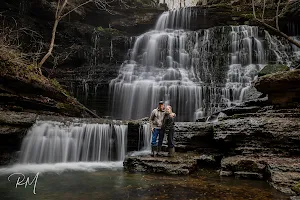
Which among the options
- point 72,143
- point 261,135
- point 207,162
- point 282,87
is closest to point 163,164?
point 207,162

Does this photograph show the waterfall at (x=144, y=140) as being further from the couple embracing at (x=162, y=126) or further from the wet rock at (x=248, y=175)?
the wet rock at (x=248, y=175)

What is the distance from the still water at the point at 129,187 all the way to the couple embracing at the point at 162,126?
1489 mm

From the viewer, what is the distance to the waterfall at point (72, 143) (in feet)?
33.0

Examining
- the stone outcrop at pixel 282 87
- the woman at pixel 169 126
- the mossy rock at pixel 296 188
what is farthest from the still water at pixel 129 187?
the stone outcrop at pixel 282 87

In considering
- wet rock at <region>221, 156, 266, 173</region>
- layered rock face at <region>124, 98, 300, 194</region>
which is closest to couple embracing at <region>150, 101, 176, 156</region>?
layered rock face at <region>124, 98, 300, 194</region>

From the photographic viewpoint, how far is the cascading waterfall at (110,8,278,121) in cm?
1795

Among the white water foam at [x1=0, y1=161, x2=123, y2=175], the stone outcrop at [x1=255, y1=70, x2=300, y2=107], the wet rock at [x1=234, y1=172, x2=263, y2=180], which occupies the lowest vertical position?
the white water foam at [x1=0, y1=161, x2=123, y2=175]

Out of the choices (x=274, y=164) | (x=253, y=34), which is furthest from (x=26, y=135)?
(x=253, y=34)

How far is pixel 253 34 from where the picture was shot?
2184 centimetres

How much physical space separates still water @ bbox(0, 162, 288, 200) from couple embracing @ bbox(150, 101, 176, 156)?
149cm

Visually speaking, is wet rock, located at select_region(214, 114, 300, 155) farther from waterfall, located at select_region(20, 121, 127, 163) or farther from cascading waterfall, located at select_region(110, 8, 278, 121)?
cascading waterfall, located at select_region(110, 8, 278, 121)

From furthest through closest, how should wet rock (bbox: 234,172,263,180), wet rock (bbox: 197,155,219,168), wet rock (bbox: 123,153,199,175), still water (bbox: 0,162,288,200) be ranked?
wet rock (bbox: 197,155,219,168)
wet rock (bbox: 123,153,199,175)
wet rock (bbox: 234,172,263,180)
still water (bbox: 0,162,288,200)

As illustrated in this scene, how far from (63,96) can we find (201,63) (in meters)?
12.1

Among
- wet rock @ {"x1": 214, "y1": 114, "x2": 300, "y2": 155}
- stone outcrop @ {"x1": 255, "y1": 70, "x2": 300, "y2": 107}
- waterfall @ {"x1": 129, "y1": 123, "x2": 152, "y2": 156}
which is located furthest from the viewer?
waterfall @ {"x1": 129, "y1": 123, "x2": 152, "y2": 156}
